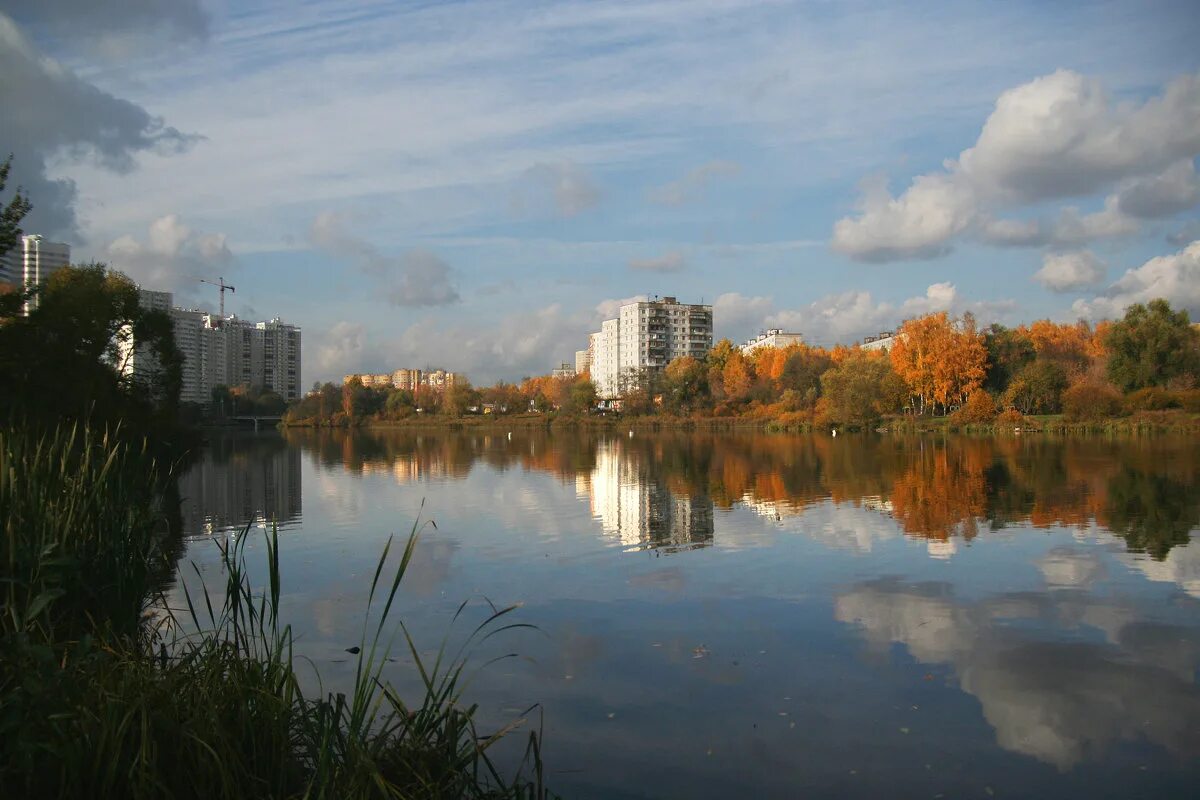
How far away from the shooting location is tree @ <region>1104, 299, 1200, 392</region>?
64.1m

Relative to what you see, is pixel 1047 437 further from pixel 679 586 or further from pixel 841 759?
pixel 841 759

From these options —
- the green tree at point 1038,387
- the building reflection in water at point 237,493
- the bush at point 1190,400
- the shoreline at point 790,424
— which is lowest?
the building reflection in water at point 237,493

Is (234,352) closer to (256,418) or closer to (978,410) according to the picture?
(256,418)

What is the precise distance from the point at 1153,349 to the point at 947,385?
53.3 ft

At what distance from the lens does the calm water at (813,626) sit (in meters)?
6.89

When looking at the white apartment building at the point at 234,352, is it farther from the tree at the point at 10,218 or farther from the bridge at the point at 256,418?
the tree at the point at 10,218

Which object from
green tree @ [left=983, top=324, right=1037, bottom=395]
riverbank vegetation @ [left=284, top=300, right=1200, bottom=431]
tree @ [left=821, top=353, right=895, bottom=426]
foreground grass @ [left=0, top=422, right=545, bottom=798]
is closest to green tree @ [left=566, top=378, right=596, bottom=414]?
riverbank vegetation @ [left=284, top=300, right=1200, bottom=431]

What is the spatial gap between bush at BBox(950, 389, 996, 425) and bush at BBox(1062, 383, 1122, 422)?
843 centimetres

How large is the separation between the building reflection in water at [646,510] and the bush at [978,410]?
46822 millimetres

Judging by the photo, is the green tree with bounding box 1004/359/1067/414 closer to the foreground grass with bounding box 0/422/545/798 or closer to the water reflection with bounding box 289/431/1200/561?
the water reflection with bounding box 289/431/1200/561

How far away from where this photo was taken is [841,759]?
6.89 metres

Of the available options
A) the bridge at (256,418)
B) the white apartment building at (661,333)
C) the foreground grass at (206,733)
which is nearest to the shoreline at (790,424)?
the bridge at (256,418)

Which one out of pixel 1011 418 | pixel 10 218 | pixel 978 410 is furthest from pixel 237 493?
pixel 978 410

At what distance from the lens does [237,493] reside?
28.1m
